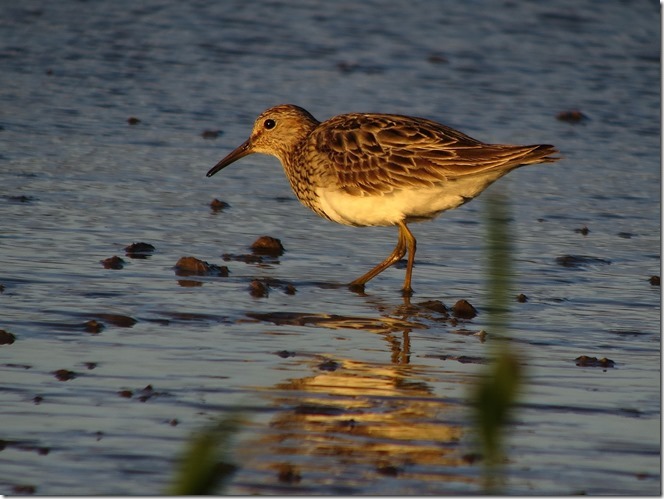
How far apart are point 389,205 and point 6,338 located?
297cm

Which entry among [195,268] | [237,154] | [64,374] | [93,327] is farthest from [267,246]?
[64,374]

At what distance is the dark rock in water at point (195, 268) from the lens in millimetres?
7805

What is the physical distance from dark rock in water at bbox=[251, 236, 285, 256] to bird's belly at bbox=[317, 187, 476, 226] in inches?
17.6

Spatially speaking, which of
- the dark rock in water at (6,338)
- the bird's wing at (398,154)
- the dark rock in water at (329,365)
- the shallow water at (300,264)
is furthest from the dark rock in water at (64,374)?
the bird's wing at (398,154)

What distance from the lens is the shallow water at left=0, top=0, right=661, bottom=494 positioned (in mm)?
4902

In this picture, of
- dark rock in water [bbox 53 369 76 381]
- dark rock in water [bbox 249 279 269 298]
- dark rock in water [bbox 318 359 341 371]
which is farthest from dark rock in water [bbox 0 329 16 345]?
dark rock in water [bbox 249 279 269 298]

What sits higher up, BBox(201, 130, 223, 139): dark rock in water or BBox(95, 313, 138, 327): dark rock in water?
BBox(95, 313, 138, 327): dark rock in water

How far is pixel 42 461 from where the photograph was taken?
460 centimetres

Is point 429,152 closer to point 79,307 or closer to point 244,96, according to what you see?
point 79,307

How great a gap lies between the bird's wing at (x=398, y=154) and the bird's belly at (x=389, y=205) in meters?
0.06

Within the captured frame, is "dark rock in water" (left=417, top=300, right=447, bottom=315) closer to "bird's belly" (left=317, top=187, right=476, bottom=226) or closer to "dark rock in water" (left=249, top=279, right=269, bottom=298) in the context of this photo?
"bird's belly" (left=317, top=187, right=476, bottom=226)

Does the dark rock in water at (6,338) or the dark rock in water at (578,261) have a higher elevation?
the dark rock in water at (6,338)

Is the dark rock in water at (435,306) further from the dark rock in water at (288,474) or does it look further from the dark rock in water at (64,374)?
the dark rock in water at (288,474)

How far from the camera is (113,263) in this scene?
780cm
